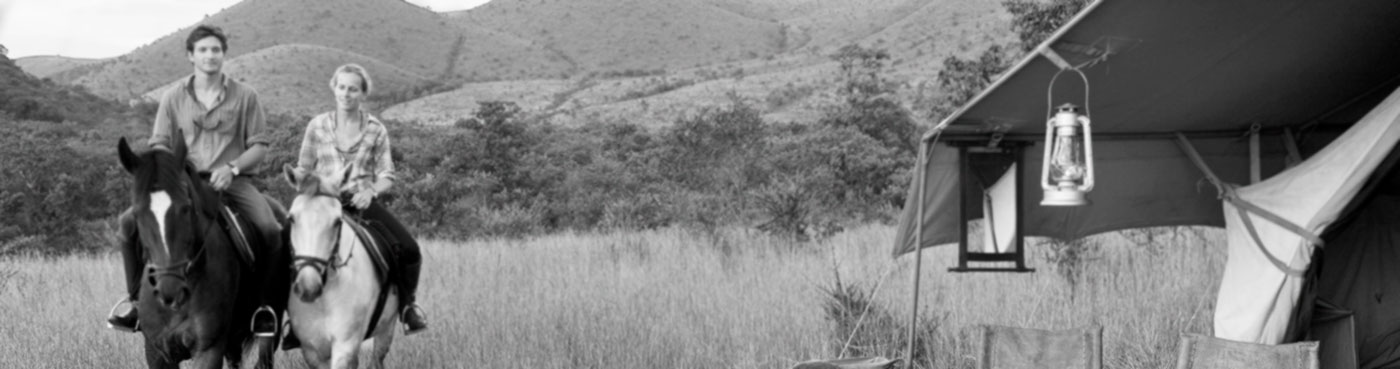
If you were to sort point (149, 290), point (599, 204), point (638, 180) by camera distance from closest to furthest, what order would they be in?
point (149, 290), point (599, 204), point (638, 180)

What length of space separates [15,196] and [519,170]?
7.99 m

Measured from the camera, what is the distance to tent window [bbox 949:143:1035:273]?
5.92 m

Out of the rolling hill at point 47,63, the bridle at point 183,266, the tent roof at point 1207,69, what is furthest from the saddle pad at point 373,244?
the rolling hill at point 47,63

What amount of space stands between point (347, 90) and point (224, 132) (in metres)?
0.60

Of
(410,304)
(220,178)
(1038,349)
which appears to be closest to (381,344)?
(410,304)

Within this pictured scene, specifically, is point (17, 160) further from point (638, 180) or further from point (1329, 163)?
point (1329, 163)

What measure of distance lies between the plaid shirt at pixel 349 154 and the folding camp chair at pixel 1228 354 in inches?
147

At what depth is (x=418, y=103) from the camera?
5903 centimetres

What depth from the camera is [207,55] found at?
5383 mm

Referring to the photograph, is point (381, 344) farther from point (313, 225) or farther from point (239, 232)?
point (313, 225)

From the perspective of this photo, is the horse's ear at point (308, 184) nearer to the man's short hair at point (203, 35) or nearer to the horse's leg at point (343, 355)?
the horse's leg at point (343, 355)

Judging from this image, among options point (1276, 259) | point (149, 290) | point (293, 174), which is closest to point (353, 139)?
point (293, 174)

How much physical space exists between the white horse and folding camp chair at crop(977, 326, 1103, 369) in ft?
9.23

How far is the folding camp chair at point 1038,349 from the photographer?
488 centimetres
